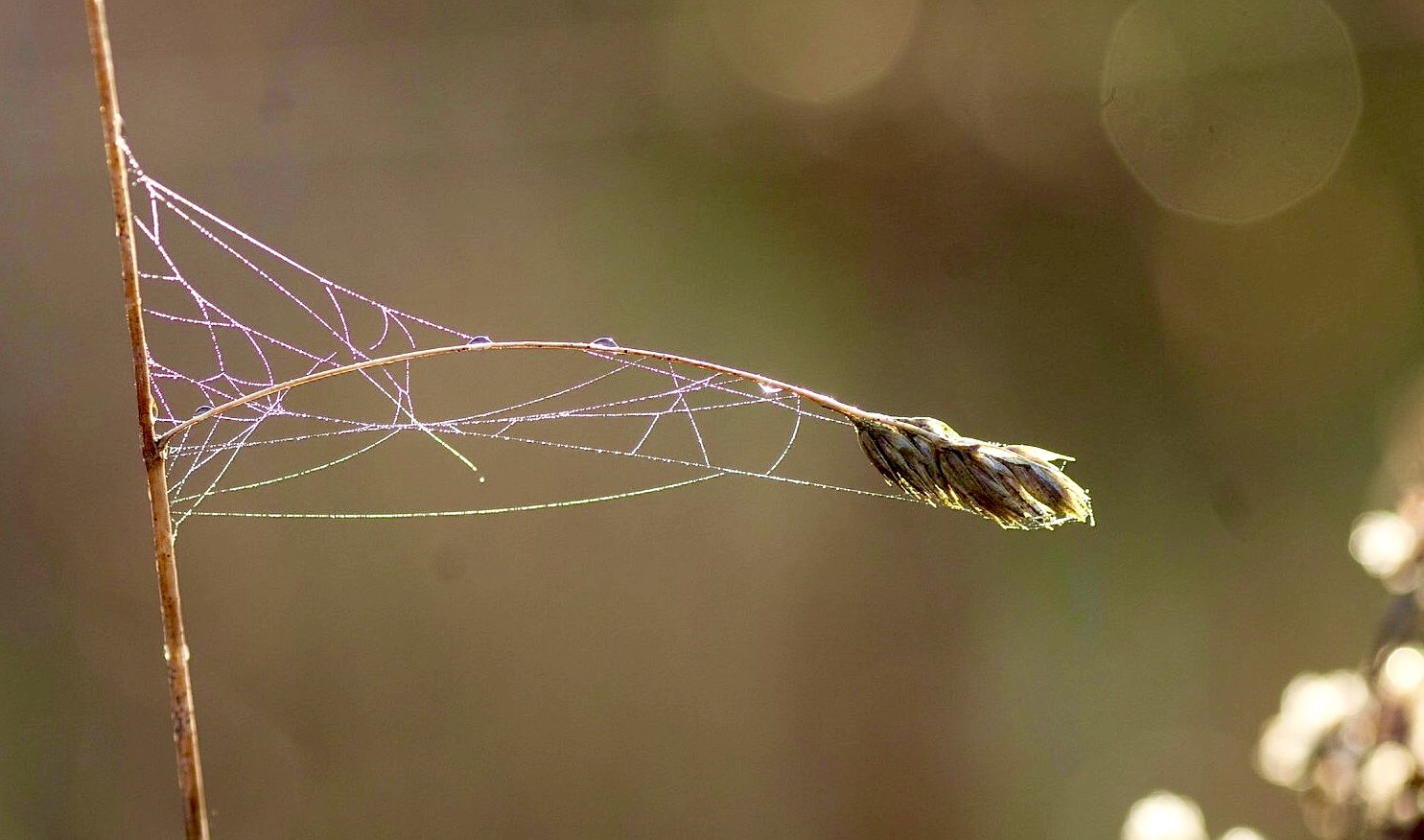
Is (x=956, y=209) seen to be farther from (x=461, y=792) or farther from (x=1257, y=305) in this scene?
(x=461, y=792)

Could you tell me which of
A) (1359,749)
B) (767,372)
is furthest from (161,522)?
(767,372)

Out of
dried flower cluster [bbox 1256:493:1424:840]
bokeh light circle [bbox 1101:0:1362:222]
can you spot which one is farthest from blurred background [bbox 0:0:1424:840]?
dried flower cluster [bbox 1256:493:1424:840]

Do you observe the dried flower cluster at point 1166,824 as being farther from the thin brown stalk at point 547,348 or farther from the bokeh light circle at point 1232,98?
the bokeh light circle at point 1232,98

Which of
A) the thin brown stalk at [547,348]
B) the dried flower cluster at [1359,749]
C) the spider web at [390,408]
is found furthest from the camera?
the spider web at [390,408]

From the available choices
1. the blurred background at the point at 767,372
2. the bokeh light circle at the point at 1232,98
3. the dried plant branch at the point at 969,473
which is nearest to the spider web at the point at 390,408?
the blurred background at the point at 767,372

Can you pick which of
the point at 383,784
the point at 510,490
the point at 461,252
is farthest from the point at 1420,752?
the point at 383,784

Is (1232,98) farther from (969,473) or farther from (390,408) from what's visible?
(390,408)
